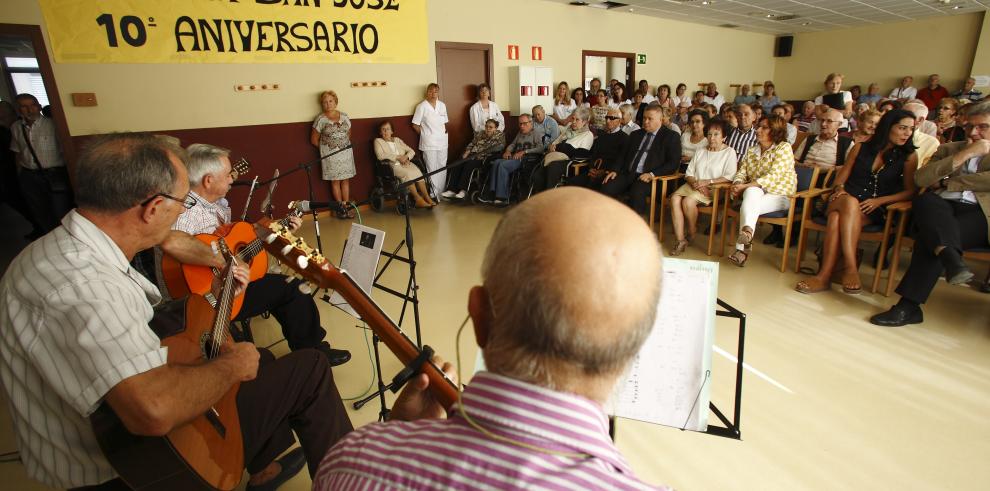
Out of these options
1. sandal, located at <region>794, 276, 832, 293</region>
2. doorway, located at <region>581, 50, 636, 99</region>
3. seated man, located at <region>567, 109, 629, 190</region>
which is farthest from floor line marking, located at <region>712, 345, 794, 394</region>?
doorway, located at <region>581, 50, 636, 99</region>

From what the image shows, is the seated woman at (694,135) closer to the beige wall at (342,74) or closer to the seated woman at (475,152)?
the seated woman at (475,152)

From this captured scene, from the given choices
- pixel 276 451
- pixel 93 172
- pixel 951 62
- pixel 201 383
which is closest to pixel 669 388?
pixel 201 383

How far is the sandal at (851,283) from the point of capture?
2.98 metres

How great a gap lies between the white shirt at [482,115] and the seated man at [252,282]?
4.43 m

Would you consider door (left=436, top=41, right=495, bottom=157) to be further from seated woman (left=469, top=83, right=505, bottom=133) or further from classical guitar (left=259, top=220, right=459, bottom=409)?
classical guitar (left=259, top=220, right=459, bottom=409)

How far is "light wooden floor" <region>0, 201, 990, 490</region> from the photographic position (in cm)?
167

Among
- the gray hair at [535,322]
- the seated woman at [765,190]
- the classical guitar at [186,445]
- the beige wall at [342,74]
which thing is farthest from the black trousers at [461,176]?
the gray hair at [535,322]

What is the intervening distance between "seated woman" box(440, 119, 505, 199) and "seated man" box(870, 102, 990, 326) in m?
4.31

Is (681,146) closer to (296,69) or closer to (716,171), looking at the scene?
(716,171)

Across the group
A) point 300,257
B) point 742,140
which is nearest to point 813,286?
point 742,140

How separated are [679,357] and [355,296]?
33.7 inches

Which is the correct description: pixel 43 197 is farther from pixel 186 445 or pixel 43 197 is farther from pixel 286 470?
pixel 186 445

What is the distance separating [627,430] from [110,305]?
1.72 meters

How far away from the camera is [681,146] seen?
4.44 m
